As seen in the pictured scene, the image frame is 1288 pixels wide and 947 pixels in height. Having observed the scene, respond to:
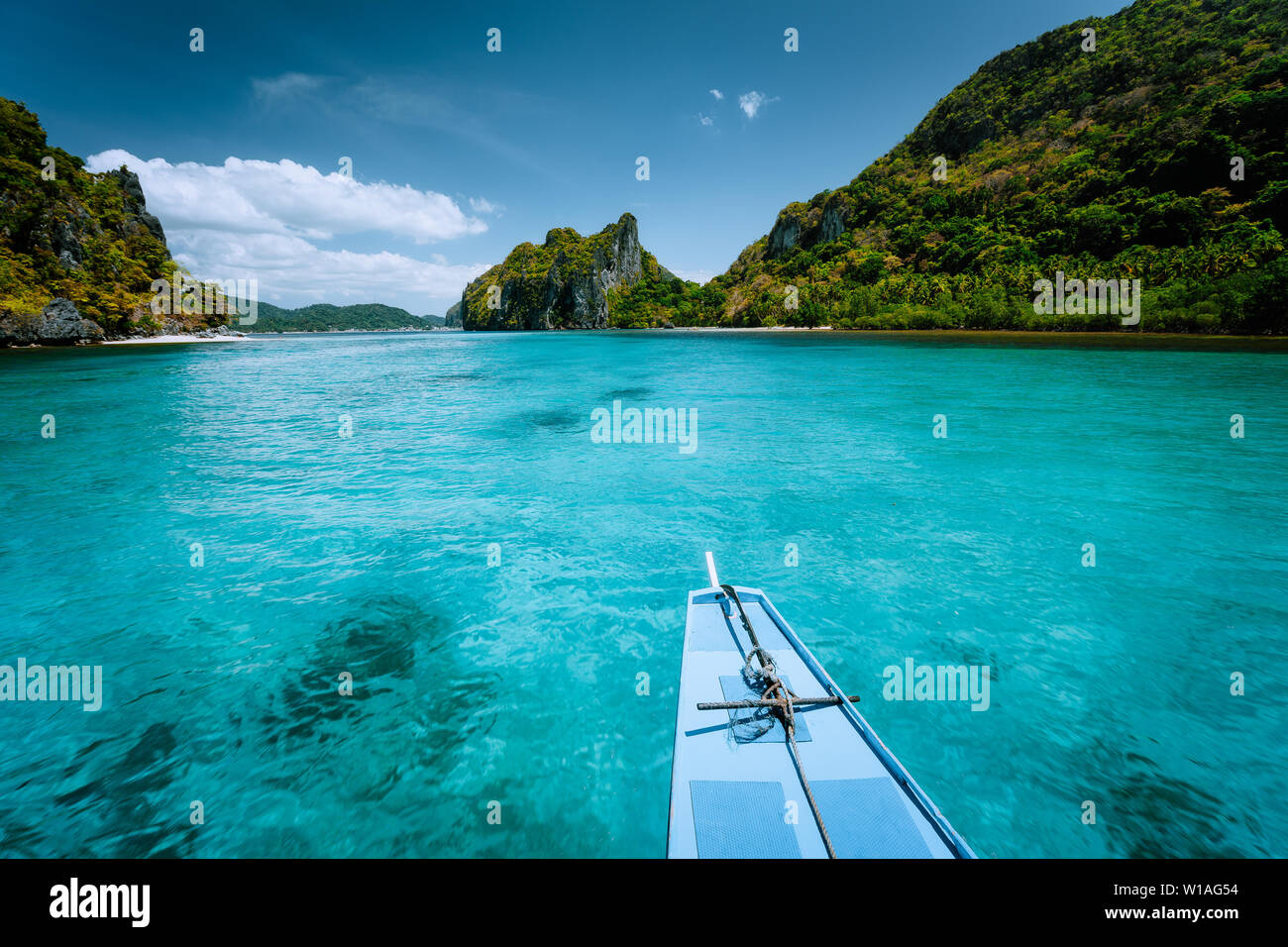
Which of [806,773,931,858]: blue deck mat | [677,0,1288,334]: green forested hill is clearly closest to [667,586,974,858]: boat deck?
[806,773,931,858]: blue deck mat

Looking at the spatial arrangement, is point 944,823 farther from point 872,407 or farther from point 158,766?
point 872,407

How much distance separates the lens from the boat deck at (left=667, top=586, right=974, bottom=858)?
12.6 feet

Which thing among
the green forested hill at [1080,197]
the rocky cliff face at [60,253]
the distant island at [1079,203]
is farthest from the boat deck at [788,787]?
the rocky cliff face at [60,253]

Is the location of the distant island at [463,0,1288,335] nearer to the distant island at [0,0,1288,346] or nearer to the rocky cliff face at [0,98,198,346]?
the distant island at [0,0,1288,346]

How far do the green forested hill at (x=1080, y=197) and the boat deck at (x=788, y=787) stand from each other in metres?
93.8

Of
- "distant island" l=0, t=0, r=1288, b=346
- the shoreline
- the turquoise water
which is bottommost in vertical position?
the turquoise water

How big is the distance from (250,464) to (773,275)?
17000cm

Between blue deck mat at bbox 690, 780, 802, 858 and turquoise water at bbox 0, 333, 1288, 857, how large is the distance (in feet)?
5.00

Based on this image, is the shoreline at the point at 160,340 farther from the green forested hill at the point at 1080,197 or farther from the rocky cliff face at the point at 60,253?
the green forested hill at the point at 1080,197

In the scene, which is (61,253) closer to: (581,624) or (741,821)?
(581,624)

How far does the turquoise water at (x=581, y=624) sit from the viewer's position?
5.47 metres

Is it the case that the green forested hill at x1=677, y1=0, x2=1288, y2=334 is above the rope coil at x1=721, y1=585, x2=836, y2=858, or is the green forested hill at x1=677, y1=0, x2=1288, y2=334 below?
above

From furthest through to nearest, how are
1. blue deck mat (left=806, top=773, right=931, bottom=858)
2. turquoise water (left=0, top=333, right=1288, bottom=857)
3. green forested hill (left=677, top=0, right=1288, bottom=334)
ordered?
green forested hill (left=677, top=0, right=1288, bottom=334) < turquoise water (left=0, top=333, right=1288, bottom=857) < blue deck mat (left=806, top=773, right=931, bottom=858)
